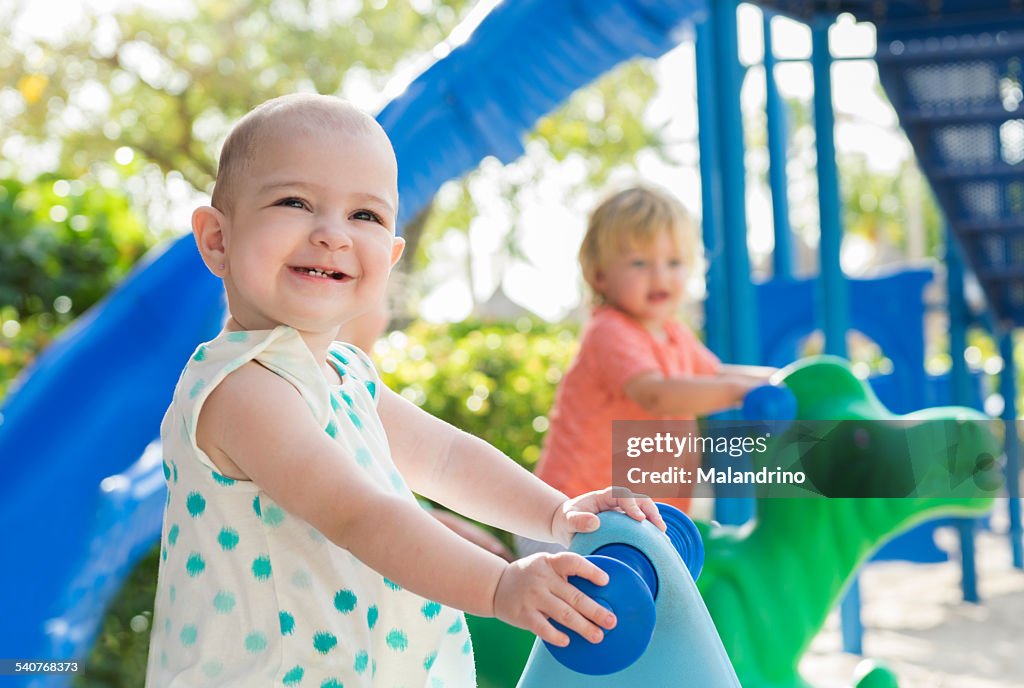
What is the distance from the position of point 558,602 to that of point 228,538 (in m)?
0.40

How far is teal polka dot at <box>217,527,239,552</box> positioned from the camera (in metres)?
Result: 1.27

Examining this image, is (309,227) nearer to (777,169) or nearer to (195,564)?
(195,564)

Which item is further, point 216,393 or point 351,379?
point 351,379

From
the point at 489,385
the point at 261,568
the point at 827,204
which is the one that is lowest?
the point at 261,568

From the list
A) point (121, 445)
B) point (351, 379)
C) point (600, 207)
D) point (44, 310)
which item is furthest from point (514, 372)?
point (351, 379)

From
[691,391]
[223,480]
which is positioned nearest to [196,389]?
[223,480]

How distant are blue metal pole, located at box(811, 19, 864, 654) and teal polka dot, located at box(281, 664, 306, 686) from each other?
350 centimetres

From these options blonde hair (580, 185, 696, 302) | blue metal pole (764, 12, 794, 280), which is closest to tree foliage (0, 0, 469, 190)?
blue metal pole (764, 12, 794, 280)

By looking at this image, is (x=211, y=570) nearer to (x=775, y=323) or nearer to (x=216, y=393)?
(x=216, y=393)

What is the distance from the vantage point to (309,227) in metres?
1.27

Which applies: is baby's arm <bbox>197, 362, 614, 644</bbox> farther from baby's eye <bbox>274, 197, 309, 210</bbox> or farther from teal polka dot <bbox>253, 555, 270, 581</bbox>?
baby's eye <bbox>274, 197, 309, 210</bbox>


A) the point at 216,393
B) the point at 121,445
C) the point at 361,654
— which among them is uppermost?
the point at 121,445

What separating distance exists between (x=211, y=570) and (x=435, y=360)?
4571mm

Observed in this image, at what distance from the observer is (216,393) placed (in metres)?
1.26
